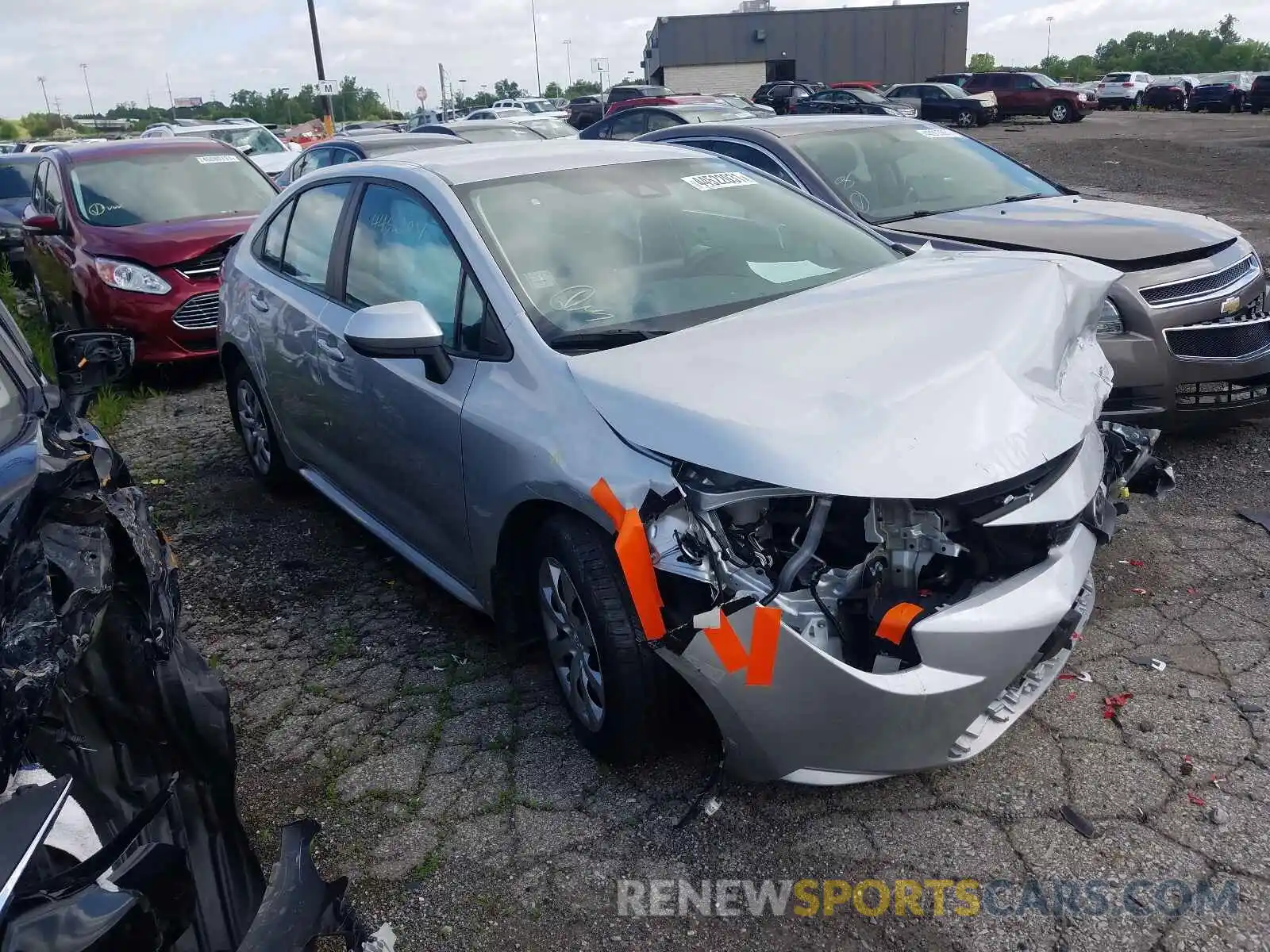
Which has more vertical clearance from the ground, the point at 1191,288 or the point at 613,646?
the point at 1191,288

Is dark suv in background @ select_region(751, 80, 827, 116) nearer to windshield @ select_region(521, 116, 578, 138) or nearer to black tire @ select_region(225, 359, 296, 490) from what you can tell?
windshield @ select_region(521, 116, 578, 138)

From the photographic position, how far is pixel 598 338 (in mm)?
3074

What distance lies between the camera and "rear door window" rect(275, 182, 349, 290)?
4261 millimetres

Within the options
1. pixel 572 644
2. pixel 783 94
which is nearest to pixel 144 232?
pixel 572 644

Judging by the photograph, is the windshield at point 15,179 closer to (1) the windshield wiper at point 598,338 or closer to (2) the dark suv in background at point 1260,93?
(1) the windshield wiper at point 598,338

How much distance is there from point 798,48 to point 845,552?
5872 centimetres

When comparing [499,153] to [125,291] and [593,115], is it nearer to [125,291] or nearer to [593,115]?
[125,291]

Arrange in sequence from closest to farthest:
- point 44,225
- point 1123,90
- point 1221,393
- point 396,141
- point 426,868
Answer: point 426,868 → point 1221,393 → point 44,225 → point 396,141 → point 1123,90

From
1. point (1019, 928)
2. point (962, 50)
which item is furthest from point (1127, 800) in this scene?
point (962, 50)

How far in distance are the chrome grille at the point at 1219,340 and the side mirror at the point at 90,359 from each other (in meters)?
4.24

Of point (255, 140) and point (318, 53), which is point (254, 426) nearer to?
point (255, 140)

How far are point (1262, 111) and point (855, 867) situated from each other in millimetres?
38503

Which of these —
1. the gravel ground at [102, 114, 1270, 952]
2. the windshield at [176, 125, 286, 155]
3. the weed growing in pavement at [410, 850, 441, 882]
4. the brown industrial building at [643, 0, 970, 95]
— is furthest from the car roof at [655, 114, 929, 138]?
the brown industrial building at [643, 0, 970, 95]

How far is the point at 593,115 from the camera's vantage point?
3559cm
